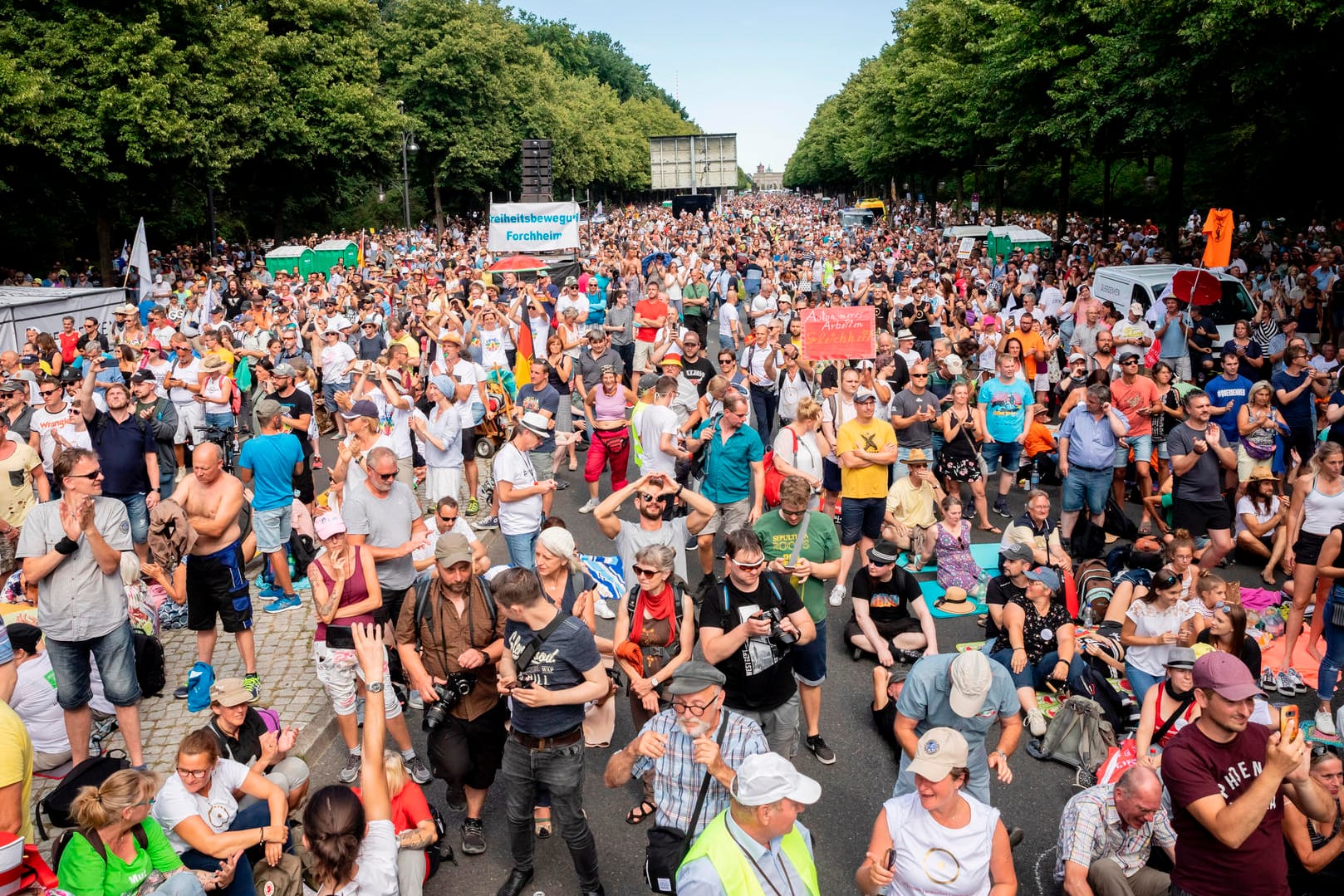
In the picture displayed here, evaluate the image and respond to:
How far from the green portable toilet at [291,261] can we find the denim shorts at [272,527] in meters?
26.7

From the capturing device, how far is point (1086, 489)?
9602 millimetres

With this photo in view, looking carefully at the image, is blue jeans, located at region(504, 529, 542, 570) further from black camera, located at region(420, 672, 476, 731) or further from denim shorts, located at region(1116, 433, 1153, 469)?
denim shorts, located at region(1116, 433, 1153, 469)

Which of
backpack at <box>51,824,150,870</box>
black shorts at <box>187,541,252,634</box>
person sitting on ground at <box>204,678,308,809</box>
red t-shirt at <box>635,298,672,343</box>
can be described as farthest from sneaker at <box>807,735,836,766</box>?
red t-shirt at <box>635,298,672,343</box>

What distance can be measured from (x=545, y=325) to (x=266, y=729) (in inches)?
390

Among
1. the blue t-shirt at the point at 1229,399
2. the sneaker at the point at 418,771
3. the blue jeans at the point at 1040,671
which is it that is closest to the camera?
the sneaker at the point at 418,771

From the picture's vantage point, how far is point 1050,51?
24.8 meters

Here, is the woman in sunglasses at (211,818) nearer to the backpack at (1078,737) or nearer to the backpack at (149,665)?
the backpack at (149,665)

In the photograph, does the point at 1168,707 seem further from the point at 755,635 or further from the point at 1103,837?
the point at 755,635

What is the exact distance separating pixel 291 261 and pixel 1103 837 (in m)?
33.6

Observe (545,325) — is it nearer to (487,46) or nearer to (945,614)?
(945,614)

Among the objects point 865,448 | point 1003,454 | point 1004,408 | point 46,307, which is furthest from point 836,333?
point 46,307

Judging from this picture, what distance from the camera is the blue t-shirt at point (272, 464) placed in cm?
841

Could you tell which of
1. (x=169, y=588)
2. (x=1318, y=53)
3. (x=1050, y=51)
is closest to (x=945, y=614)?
(x=169, y=588)

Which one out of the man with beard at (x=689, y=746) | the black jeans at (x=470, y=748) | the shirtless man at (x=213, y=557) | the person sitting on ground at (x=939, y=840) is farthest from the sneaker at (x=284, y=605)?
the person sitting on ground at (x=939, y=840)
